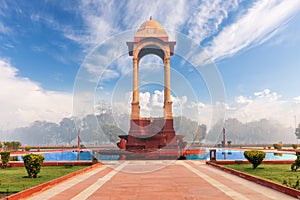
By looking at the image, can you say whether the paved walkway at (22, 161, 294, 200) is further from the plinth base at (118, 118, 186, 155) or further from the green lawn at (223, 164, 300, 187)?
the plinth base at (118, 118, 186, 155)

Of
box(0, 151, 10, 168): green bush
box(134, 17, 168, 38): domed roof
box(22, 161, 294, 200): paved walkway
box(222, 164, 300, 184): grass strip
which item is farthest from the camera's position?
box(134, 17, 168, 38): domed roof

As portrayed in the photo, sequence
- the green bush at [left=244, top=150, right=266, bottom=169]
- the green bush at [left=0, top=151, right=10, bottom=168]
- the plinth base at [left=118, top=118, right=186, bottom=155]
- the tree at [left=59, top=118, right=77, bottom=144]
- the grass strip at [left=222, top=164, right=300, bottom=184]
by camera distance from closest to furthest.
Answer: the grass strip at [left=222, top=164, right=300, bottom=184] → the green bush at [left=244, top=150, right=266, bottom=169] → the green bush at [left=0, top=151, right=10, bottom=168] → the plinth base at [left=118, top=118, right=186, bottom=155] → the tree at [left=59, top=118, right=77, bottom=144]

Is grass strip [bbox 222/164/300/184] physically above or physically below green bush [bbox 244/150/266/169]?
below

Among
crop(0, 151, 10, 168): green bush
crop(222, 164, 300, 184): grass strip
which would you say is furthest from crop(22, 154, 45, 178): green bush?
crop(222, 164, 300, 184): grass strip

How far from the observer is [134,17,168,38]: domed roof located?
1082 inches

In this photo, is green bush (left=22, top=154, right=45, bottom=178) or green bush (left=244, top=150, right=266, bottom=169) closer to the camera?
green bush (left=22, top=154, right=45, bottom=178)

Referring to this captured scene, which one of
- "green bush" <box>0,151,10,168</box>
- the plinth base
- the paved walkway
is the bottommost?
the paved walkway

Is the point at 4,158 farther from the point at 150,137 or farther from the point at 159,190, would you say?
the point at 150,137

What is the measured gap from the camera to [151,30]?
2820cm

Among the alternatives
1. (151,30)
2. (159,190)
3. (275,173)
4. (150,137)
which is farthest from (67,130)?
(159,190)

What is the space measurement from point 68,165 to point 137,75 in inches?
533

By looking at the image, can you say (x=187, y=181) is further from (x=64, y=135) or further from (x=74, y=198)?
(x=64, y=135)

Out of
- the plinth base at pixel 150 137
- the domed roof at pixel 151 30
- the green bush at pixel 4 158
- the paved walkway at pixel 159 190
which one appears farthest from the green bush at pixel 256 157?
the domed roof at pixel 151 30

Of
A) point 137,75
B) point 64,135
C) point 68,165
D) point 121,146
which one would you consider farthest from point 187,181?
point 64,135
